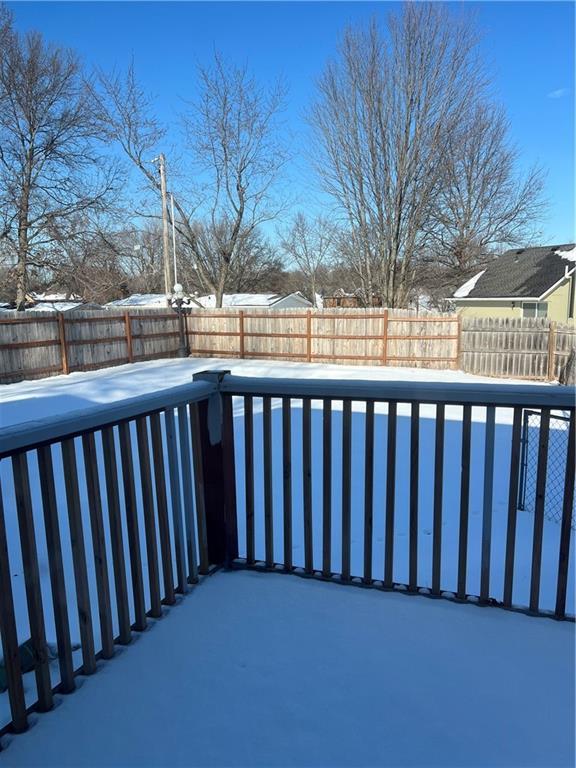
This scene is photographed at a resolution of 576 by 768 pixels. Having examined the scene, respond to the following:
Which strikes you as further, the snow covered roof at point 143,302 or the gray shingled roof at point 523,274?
the snow covered roof at point 143,302

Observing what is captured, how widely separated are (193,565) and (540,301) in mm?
16558

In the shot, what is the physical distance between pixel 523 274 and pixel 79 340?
14.5m

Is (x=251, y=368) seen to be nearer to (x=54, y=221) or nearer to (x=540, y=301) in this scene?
(x=54, y=221)

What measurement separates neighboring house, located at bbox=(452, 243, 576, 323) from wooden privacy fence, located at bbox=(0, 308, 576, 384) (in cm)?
374

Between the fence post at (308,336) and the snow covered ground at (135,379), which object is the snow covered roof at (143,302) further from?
the fence post at (308,336)

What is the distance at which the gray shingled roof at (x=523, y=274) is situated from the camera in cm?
1605

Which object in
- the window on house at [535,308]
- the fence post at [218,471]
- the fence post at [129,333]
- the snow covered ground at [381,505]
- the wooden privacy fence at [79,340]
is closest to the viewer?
the fence post at [218,471]

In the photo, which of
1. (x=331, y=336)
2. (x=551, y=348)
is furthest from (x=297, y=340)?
(x=551, y=348)

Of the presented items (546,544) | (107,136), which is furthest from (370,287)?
(546,544)

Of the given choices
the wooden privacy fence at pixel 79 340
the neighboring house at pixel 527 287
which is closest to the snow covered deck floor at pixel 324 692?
the wooden privacy fence at pixel 79 340

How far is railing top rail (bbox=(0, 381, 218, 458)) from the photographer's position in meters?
1.38

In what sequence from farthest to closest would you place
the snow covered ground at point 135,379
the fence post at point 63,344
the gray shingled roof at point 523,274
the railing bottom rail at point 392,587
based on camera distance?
1. the gray shingled roof at point 523,274
2. the fence post at point 63,344
3. the snow covered ground at point 135,379
4. the railing bottom rail at point 392,587

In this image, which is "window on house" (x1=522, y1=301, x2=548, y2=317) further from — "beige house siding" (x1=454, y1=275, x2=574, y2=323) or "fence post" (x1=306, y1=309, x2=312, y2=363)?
"fence post" (x1=306, y1=309, x2=312, y2=363)

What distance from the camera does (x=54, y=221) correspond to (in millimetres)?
15266
